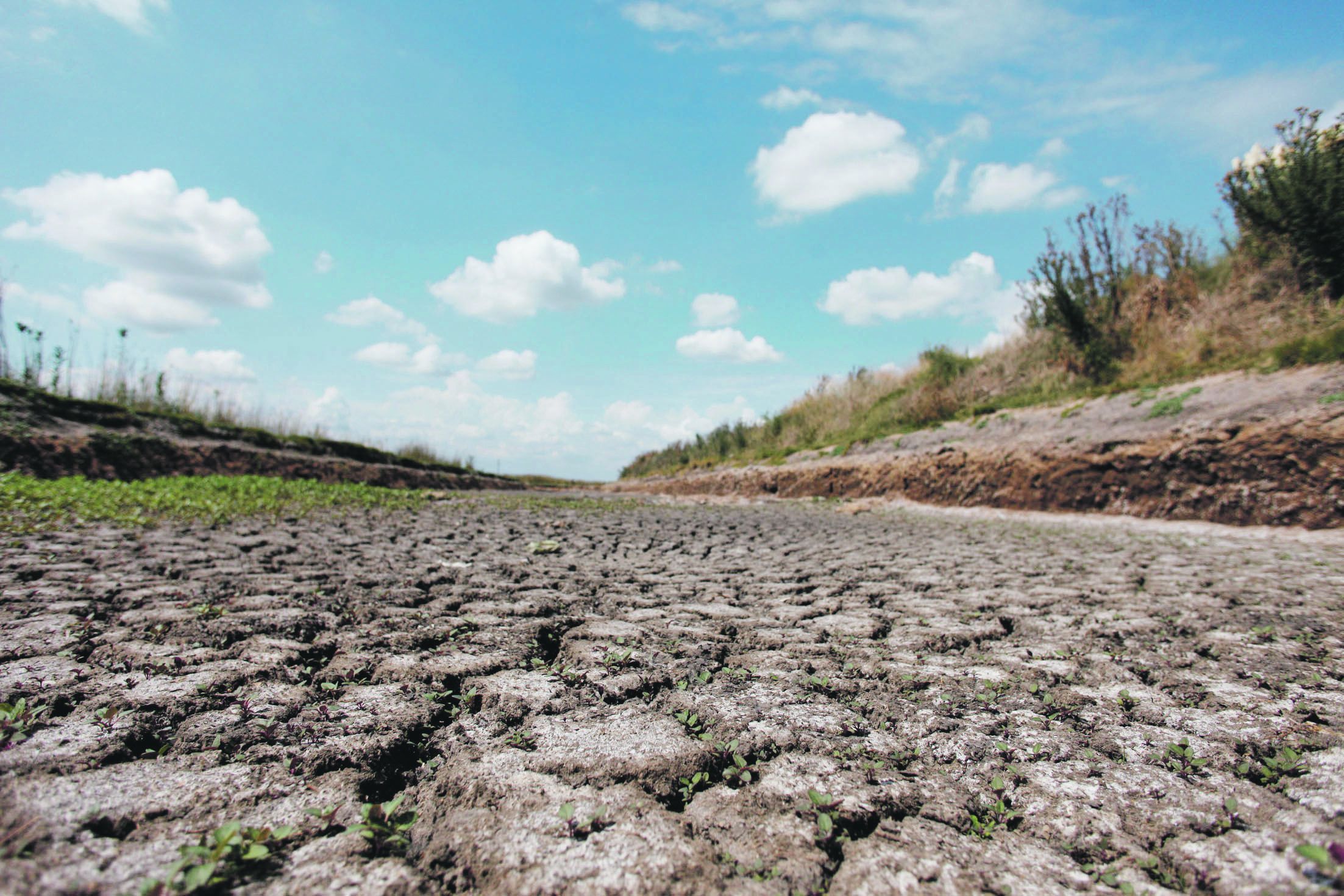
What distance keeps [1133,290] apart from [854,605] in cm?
1267

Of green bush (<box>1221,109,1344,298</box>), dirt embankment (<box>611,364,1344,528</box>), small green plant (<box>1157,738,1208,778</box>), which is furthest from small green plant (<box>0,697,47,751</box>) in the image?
green bush (<box>1221,109,1344,298</box>)

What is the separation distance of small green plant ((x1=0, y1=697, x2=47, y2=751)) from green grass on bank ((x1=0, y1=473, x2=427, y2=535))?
424 cm

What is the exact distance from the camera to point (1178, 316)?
10.6 meters

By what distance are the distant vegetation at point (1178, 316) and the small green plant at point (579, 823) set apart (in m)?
9.69

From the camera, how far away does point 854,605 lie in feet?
10.8

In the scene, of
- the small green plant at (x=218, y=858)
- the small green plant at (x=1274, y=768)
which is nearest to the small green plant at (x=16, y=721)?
the small green plant at (x=218, y=858)

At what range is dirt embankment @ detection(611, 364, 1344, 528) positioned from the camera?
631cm

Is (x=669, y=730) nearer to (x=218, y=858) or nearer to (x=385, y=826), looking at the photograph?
(x=385, y=826)

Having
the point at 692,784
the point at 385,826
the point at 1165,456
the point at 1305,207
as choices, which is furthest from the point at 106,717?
the point at 1305,207

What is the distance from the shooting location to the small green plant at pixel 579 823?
128 cm

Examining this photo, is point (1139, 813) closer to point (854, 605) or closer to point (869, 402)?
point (854, 605)

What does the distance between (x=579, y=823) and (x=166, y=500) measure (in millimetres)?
7606

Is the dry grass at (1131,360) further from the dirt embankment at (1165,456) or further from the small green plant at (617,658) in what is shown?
the small green plant at (617,658)

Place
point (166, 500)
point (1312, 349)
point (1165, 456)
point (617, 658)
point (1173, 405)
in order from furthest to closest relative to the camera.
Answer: point (1173, 405), point (1165, 456), point (1312, 349), point (166, 500), point (617, 658)
